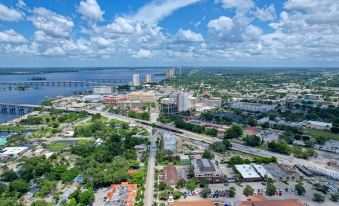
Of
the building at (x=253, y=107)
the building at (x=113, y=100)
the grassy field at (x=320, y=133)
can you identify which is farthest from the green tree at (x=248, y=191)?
the building at (x=113, y=100)

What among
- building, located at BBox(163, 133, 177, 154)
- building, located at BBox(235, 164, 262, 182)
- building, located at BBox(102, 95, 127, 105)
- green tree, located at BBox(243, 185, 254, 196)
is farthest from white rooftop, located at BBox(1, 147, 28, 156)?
building, located at BBox(102, 95, 127, 105)

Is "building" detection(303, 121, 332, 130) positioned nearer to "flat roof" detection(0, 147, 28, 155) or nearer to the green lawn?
the green lawn

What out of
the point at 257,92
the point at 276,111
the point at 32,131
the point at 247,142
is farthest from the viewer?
the point at 257,92

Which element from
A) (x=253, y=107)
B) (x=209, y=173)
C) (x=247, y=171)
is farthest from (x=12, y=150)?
(x=253, y=107)

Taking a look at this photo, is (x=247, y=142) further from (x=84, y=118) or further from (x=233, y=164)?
(x=84, y=118)

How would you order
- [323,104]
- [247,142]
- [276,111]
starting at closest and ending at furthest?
[247,142], [276,111], [323,104]

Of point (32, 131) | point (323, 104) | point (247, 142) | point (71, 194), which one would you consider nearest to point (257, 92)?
point (323, 104)

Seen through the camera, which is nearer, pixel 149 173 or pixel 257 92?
pixel 149 173
